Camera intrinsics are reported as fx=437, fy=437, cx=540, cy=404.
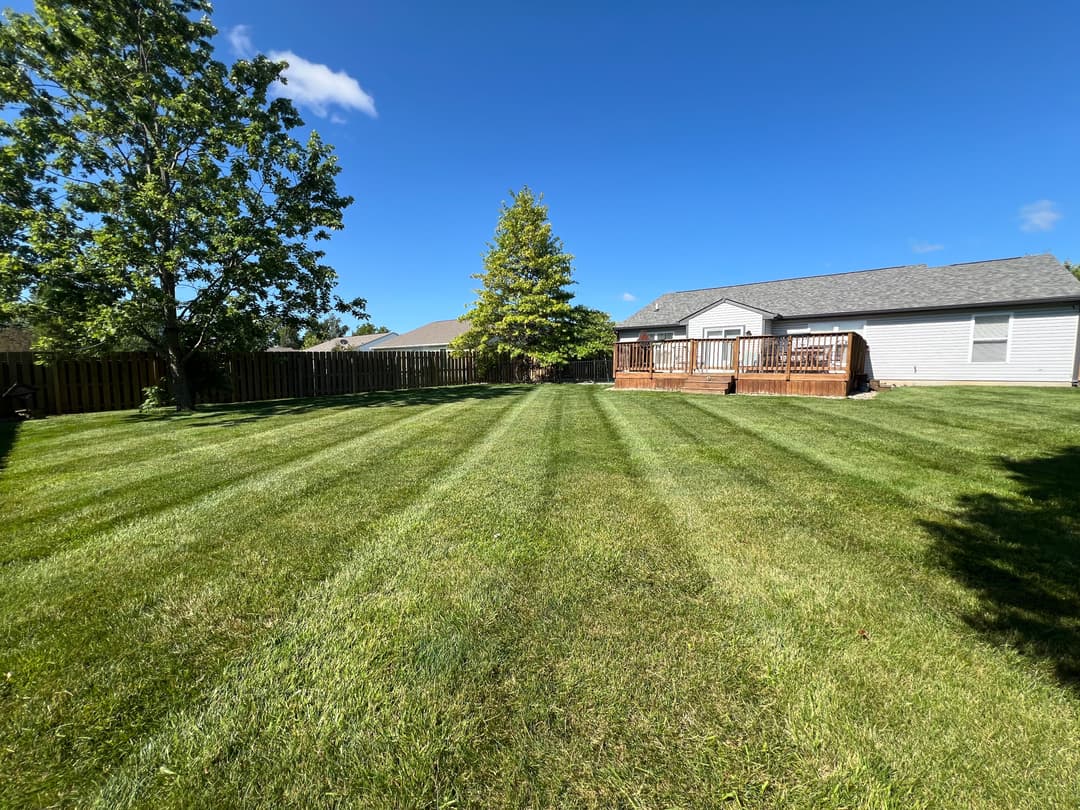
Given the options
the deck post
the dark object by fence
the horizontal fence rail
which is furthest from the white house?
the dark object by fence

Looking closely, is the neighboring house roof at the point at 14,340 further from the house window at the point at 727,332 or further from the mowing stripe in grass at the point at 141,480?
the house window at the point at 727,332

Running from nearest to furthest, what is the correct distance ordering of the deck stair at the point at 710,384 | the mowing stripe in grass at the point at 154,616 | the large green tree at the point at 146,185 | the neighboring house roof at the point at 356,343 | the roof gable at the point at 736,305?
the mowing stripe in grass at the point at 154,616
the large green tree at the point at 146,185
the deck stair at the point at 710,384
the roof gable at the point at 736,305
the neighboring house roof at the point at 356,343

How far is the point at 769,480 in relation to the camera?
166 inches

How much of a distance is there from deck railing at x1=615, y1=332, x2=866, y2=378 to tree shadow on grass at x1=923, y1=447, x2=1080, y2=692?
8076 millimetres

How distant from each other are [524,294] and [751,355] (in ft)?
38.2

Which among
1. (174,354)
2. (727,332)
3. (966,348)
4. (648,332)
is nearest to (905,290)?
(966,348)

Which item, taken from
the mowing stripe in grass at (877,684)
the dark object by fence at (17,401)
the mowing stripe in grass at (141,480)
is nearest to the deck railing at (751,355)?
the mowing stripe in grass at (141,480)

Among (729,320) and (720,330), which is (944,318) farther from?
(720,330)

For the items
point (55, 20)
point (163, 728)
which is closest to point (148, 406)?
point (55, 20)

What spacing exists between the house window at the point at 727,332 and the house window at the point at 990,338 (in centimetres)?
678

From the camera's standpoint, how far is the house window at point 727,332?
54.0 feet

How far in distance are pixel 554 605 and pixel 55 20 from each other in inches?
592

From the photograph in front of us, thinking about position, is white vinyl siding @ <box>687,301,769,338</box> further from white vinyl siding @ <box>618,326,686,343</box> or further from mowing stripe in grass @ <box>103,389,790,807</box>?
mowing stripe in grass @ <box>103,389,790,807</box>

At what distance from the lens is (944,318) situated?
1441 cm
